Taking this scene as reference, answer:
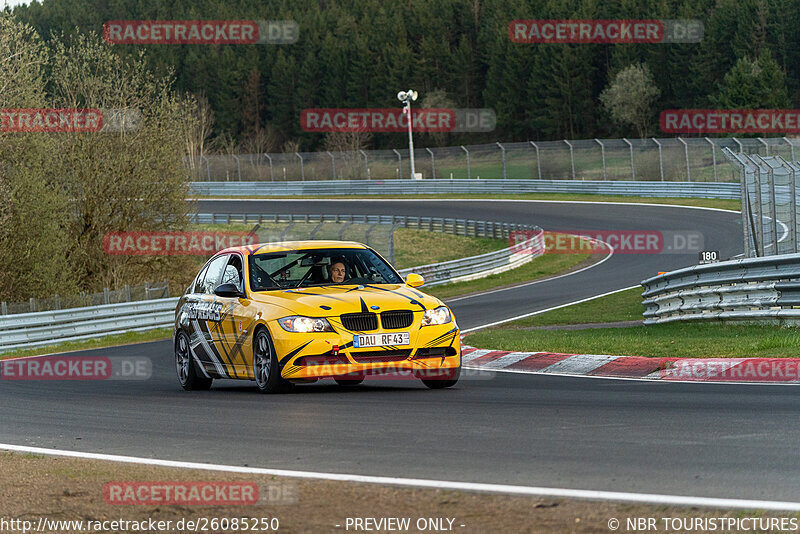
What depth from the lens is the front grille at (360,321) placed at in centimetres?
1085

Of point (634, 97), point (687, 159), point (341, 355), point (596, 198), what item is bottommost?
point (341, 355)

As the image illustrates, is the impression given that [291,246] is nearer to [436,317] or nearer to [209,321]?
[209,321]

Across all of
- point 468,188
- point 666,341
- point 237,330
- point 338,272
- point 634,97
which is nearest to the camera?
point 237,330

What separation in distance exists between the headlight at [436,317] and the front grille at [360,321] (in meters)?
0.51

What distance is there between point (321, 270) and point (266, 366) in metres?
1.43

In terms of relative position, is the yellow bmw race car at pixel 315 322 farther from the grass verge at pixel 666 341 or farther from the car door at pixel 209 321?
the grass verge at pixel 666 341

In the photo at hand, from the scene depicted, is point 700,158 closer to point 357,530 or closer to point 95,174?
point 95,174

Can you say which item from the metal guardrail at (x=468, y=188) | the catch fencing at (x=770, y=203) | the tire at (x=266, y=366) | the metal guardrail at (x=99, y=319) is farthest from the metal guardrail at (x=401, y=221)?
the tire at (x=266, y=366)

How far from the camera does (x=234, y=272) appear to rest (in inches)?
489

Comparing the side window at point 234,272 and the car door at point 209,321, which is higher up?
the side window at point 234,272

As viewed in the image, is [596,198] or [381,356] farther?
[596,198]

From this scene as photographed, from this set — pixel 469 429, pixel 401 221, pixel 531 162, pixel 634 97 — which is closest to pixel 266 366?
pixel 469 429

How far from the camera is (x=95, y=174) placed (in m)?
36.6

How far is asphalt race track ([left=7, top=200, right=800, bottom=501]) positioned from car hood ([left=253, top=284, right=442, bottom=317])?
0.84 meters
